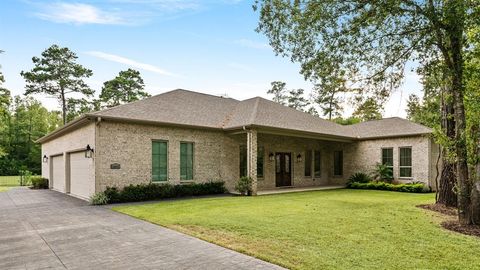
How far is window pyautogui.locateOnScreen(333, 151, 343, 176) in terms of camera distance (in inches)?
828

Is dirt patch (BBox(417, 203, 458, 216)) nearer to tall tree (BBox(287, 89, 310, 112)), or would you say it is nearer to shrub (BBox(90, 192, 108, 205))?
shrub (BBox(90, 192, 108, 205))

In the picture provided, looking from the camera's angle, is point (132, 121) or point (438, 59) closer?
point (438, 59)

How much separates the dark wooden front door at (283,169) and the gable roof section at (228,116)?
2.24 meters

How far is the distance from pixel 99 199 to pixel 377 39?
1093cm

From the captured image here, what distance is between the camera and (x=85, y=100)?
38.4 m

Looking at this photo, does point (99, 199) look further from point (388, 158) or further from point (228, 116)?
point (388, 158)

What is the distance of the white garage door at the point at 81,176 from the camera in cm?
1277

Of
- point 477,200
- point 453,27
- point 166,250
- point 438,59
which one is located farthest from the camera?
point 438,59

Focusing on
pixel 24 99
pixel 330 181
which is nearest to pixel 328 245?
pixel 330 181

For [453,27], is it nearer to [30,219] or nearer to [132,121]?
[132,121]

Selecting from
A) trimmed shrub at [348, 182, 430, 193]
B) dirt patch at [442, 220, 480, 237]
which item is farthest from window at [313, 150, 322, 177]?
dirt patch at [442, 220, 480, 237]

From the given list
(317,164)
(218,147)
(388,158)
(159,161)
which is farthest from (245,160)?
(388,158)

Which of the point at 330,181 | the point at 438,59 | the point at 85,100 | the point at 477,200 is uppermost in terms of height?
the point at 85,100

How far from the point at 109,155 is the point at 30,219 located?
3925 mm
